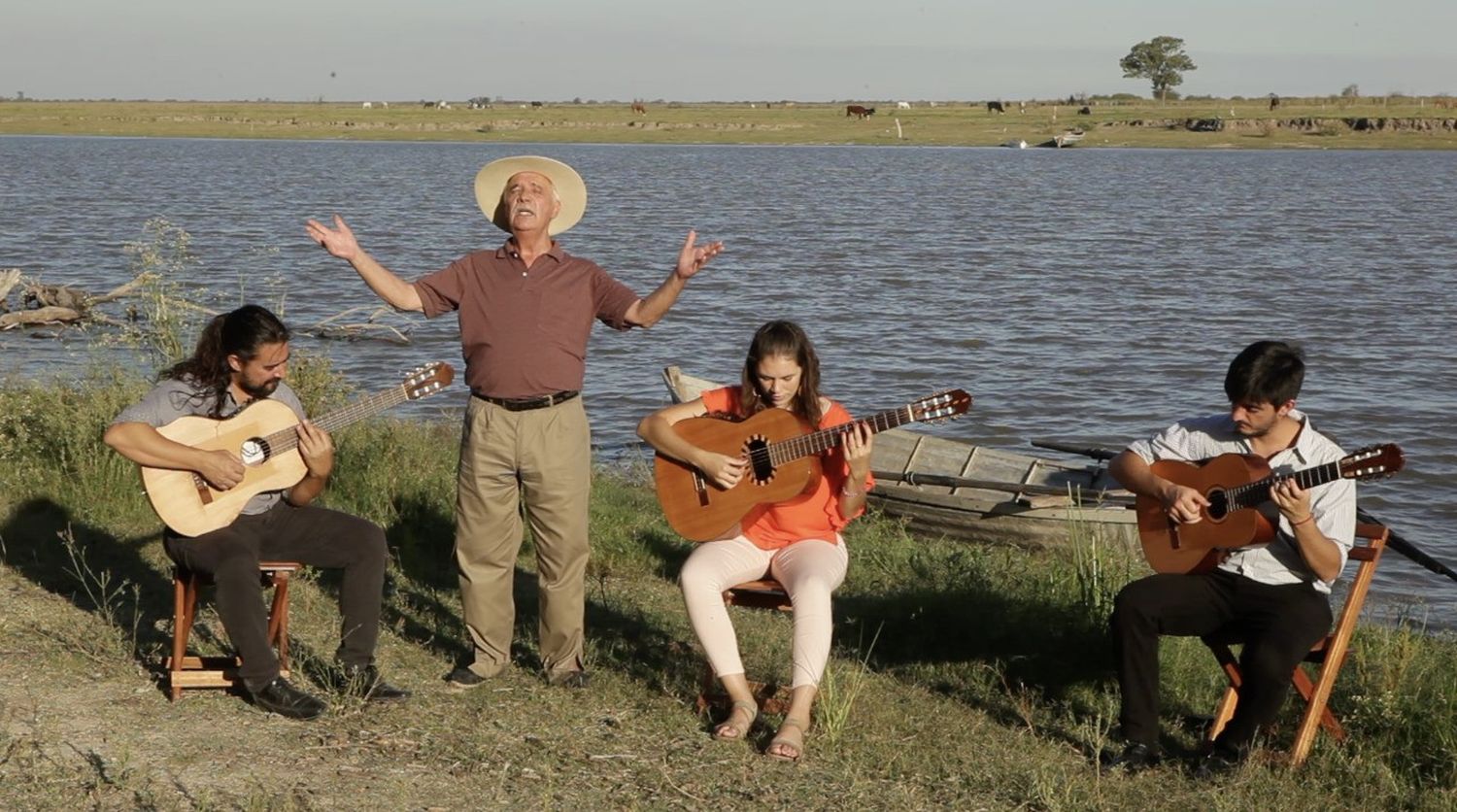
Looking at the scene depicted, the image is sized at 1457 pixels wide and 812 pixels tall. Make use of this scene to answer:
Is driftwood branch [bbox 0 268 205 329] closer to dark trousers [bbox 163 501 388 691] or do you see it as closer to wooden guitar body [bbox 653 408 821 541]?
dark trousers [bbox 163 501 388 691]

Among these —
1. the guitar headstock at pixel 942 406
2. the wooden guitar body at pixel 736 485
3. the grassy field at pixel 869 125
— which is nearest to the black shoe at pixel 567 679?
the wooden guitar body at pixel 736 485

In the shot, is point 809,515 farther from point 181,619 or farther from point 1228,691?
point 181,619

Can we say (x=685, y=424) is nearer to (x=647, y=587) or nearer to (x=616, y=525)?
(x=647, y=587)

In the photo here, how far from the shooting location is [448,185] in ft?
169

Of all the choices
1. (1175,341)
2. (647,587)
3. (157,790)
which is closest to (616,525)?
(647,587)

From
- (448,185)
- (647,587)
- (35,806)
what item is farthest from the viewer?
(448,185)

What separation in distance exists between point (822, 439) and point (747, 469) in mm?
335

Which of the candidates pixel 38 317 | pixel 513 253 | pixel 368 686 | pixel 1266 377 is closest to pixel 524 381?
pixel 513 253

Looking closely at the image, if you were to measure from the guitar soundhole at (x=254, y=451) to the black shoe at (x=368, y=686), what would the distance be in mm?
827

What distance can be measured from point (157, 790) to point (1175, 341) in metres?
17.8

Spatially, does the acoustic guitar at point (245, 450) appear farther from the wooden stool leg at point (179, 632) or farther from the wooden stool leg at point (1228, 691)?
the wooden stool leg at point (1228, 691)

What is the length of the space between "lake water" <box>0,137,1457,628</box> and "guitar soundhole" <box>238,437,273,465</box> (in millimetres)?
4552

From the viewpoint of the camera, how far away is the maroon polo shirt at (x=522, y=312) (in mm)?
6184

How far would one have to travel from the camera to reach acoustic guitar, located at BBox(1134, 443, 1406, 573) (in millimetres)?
5777
